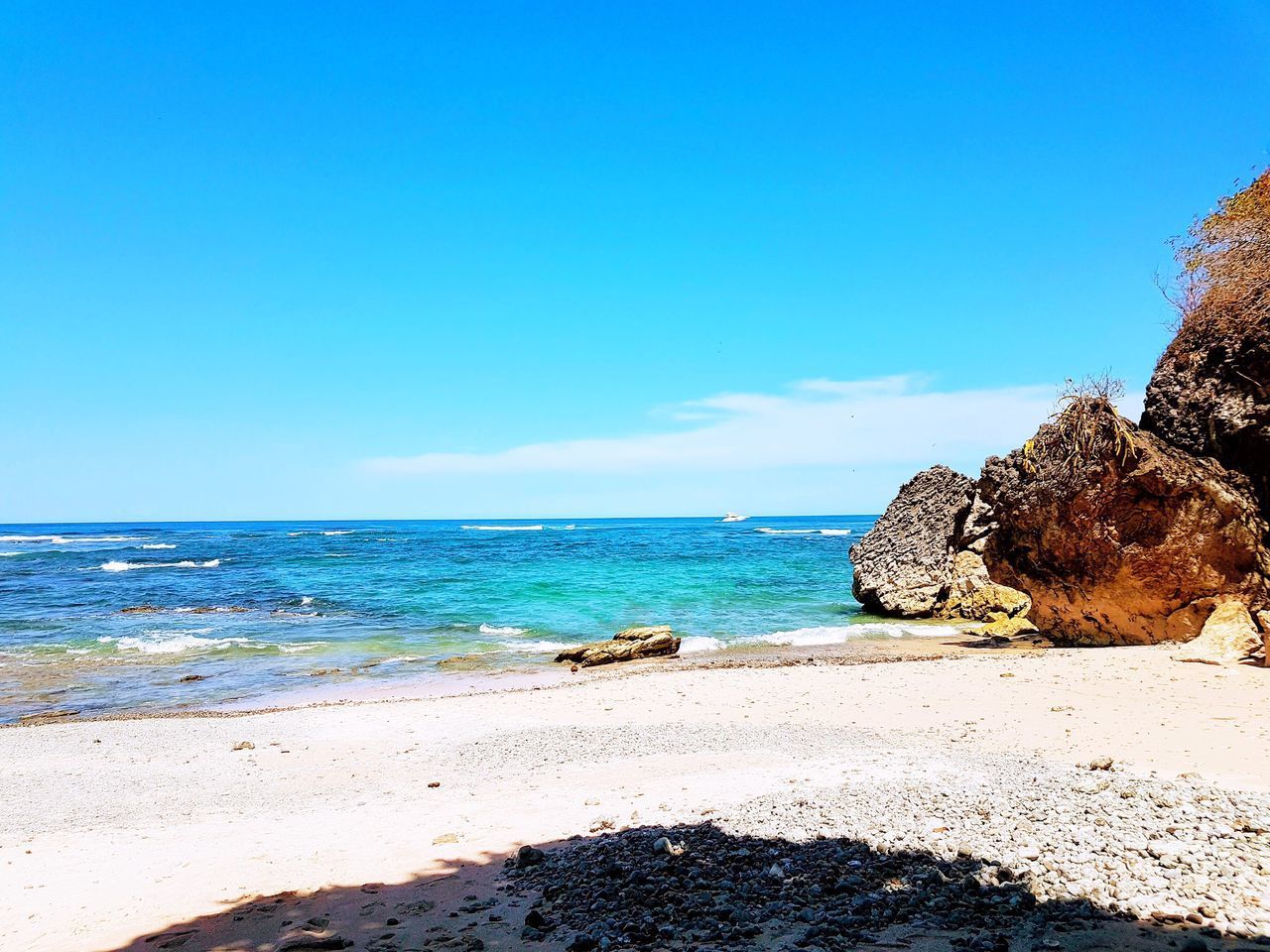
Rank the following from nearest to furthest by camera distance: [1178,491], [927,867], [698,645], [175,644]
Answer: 1. [927,867]
2. [1178,491]
3. [698,645]
4. [175,644]

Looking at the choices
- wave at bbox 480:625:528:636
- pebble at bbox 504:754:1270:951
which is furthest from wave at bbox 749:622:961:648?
pebble at bbox 504:754:1270:951

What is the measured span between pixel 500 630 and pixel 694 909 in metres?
17.5

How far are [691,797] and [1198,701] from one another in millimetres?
6420

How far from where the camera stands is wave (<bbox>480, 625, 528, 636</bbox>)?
2053cm

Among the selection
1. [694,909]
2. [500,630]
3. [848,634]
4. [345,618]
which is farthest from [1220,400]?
[345,618]

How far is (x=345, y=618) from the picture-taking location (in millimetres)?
23219

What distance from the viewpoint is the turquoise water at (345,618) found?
15445mm

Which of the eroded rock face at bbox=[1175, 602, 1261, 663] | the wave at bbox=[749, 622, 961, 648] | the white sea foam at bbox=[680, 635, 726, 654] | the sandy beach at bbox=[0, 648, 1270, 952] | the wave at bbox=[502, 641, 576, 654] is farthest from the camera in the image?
the wave at bbox=[502, 641, 576, 654]

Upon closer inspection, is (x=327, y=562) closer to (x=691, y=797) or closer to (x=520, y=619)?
(x=520, y=619)

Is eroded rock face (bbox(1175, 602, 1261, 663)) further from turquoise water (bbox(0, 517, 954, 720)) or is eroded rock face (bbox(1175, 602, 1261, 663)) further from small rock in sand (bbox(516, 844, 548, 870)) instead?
small rock in sand (bbox(516, 844, 548, 870))

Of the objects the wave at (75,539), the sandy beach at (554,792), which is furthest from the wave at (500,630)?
the wave at (75,539)

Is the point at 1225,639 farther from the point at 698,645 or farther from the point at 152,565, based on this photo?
the point at 152,565

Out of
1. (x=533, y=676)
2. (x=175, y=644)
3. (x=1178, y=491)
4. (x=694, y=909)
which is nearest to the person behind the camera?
(x=694, y=909)

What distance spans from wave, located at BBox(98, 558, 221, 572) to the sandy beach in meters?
35.6
